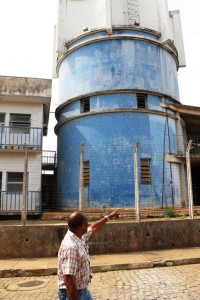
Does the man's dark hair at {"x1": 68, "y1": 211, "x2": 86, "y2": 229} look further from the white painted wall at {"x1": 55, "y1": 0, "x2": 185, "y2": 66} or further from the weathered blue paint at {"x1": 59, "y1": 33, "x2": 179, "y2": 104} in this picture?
the white painted wall at {"x1": 55, "y1": 0, "x2": 185, "y2": 66}

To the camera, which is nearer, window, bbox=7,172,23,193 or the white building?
the white building

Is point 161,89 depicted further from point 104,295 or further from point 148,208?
point 104,295

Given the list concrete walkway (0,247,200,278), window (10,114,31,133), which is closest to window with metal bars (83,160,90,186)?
window (10,114,31,133)

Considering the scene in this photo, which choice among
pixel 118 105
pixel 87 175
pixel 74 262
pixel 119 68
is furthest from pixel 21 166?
pixel 74 262

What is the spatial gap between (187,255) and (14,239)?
4.82m

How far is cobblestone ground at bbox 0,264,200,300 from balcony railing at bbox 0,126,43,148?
889 cm

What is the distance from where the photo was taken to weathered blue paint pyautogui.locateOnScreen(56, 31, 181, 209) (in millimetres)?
15117

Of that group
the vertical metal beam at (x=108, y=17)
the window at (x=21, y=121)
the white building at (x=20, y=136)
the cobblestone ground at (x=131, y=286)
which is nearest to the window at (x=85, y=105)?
the white building at (x=20, y=136)

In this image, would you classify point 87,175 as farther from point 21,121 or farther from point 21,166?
point 21,121

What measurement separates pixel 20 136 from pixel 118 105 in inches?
223

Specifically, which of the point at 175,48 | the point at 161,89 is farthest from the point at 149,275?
the point at 175,48

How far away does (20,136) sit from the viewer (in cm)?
1480

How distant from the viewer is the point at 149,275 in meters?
6.39

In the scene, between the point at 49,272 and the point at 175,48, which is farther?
the point at 175,48
